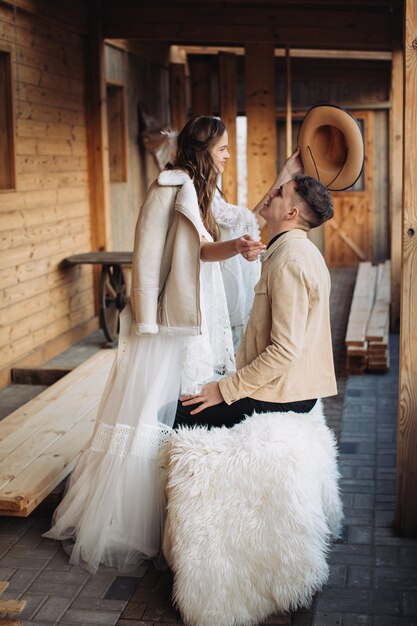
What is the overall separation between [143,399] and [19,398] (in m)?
3.08

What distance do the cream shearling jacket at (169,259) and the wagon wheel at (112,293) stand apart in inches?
177

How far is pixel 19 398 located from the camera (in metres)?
6.82

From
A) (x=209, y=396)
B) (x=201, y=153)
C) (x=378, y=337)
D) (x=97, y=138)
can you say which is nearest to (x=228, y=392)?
(x=209, y=396)

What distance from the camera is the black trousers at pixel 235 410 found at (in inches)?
148

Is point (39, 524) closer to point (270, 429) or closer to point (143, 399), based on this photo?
point (143, 399)

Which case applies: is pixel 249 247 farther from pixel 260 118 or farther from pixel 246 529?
pixel 260 118

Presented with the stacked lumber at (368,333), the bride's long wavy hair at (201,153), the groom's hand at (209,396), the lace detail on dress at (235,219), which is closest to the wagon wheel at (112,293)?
the stacked lumber at (368,333)

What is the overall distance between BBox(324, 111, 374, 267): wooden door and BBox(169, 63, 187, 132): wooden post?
4.09 metres

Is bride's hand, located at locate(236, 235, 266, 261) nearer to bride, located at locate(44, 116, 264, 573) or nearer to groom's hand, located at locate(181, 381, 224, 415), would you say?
bride, located at locate(44, 116, 264, 573)

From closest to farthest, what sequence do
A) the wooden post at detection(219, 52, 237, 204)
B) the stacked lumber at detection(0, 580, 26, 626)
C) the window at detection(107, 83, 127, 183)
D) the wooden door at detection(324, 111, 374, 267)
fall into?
1. the stacked lumber at detection(0, 580, 26, 626)
2. the wooden post at detection(219, 52, 237, 204)
3. the window at detection(107, 83, 127, 183)
4. the wooden door at detection(324, 111, 374, 267)

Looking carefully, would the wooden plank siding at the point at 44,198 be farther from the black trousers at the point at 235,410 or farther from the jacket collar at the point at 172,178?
the black trousers at the point at 235,410

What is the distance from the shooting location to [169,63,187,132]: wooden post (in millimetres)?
12008

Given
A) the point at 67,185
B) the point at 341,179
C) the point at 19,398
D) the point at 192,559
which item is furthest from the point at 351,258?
the point at 192,559

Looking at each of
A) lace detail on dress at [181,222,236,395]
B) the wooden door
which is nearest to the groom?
lace detail on dress at [181,222,236,395]
